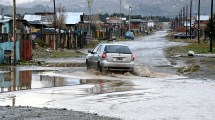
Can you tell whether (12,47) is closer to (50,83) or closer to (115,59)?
(115,59)

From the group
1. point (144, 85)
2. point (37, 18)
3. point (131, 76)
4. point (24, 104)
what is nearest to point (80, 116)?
point (24, 104)

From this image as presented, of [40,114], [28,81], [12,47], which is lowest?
[28,81]

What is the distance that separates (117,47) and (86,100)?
11421 mm

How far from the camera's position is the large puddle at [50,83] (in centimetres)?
1885

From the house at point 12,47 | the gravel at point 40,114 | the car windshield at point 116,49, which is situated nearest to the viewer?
the gravel at point 40,114

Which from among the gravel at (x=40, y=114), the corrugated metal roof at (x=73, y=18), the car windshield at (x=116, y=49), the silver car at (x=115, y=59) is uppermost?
the corrugated metal roof at (x=73, y=18)

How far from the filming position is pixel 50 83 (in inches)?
835

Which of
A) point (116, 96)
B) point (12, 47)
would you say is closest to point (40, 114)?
point (116, 96)

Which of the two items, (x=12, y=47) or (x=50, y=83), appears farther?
(x=12, y=47)

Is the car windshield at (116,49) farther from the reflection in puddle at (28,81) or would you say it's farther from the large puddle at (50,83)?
the reflection in puddle at (28,81)

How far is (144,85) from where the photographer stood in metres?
20.6

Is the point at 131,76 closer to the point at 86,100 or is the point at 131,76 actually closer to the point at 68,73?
the point at 68,73

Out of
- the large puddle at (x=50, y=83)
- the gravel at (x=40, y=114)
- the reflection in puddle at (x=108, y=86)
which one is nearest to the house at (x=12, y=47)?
the large puddle at (x=50, y=83)

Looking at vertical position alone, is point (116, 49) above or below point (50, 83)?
above
